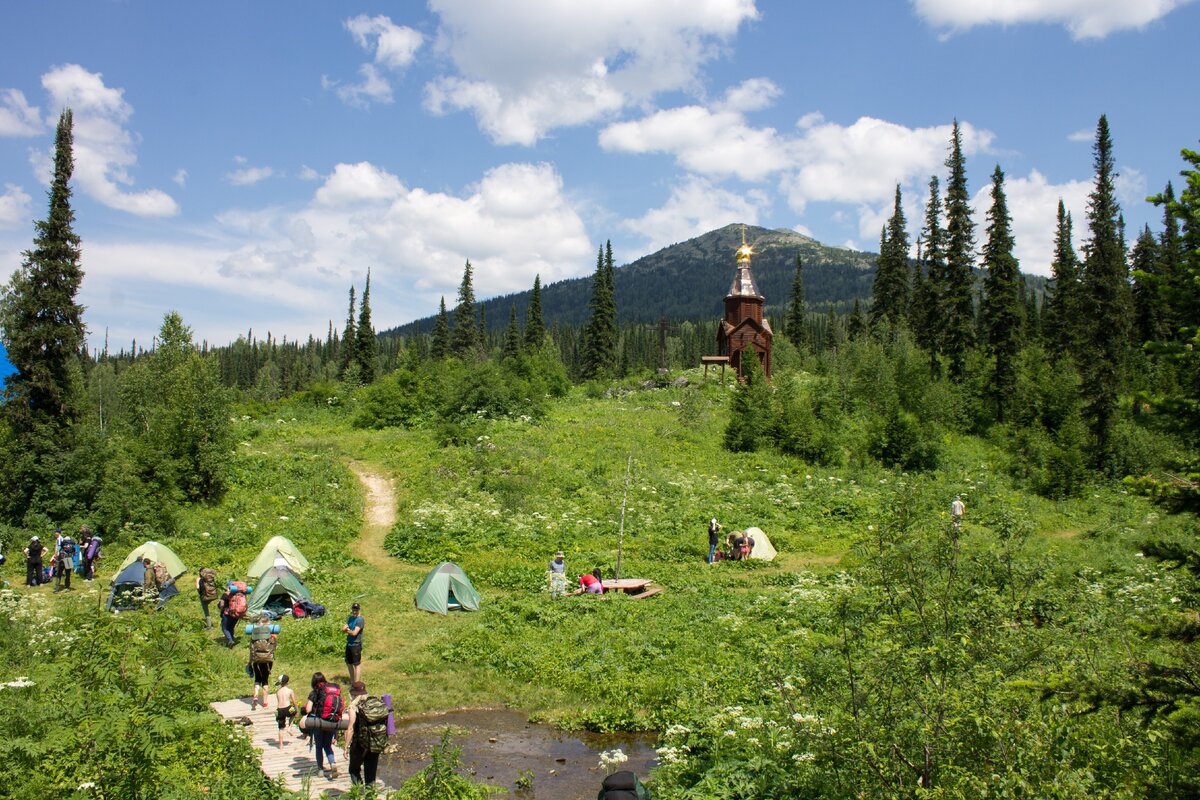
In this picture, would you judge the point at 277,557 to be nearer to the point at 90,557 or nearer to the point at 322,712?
the point at 90,557

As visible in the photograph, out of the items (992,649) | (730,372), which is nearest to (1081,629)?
(992,649)

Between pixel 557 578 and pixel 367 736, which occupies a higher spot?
pixel 557 578

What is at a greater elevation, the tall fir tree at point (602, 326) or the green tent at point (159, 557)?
the tall fir tree at point (602, 326)

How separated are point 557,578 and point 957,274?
1341 inches

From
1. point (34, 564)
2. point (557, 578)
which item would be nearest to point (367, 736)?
point (557, 578)

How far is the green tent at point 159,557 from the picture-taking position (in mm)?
21234

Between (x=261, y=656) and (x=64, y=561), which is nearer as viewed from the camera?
(x=261, y=656)

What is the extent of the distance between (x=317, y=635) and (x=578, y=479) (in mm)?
15415

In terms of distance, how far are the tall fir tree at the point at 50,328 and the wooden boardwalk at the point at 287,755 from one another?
68.6 ft

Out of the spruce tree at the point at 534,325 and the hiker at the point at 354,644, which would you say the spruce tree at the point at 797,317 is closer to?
the spruce tree at the point at 534,325

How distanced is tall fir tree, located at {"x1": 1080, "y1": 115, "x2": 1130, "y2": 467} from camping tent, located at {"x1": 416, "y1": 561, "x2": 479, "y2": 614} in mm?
31261

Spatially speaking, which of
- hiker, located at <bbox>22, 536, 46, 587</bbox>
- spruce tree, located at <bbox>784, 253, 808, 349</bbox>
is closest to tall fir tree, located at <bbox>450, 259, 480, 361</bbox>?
spruce tree, located at <bbox>784, 253, 808, 349</bbox>

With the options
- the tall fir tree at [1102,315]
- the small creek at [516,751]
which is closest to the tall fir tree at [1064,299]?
the tall fir tree at [1102,315]

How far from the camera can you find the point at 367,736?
9930 millimetres
